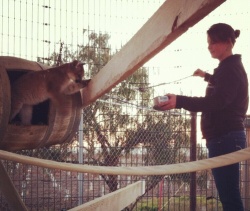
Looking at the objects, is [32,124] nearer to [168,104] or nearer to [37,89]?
[37,89]

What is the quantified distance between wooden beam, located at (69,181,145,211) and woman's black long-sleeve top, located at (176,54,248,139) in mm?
880

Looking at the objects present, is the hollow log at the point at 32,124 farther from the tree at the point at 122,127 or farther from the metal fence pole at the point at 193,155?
the metal fence pole at the point at 193,155

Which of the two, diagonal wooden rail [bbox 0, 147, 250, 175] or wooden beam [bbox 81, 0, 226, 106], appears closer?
diagonal wooden rail [bbox 0, 147, 250, 175]

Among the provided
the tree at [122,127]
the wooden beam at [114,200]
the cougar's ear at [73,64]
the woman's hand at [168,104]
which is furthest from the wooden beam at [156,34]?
the tree at [122,127]

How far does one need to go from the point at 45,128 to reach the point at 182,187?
302 cm

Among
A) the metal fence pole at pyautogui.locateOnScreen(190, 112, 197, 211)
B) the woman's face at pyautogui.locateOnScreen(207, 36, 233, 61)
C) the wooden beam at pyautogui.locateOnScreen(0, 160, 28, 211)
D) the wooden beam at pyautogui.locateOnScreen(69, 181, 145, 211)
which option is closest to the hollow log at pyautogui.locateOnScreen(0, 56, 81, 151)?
the wooden beam at pyautogui.locateOnScreen(0, 160, 28, 211)

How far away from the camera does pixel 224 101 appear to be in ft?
6.57

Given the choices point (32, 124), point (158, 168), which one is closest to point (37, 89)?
point (32, 124)

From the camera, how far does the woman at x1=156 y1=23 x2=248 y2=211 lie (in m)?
1.99

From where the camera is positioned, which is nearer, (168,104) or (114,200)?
(168,104)

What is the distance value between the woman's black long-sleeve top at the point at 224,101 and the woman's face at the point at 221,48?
0.22ft

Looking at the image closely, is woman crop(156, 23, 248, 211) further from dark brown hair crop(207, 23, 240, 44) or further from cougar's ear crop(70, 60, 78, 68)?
cougar's ear crop(70, 60, 78, 68)

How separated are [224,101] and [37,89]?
1416 millimetres

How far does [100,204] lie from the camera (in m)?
2.57
